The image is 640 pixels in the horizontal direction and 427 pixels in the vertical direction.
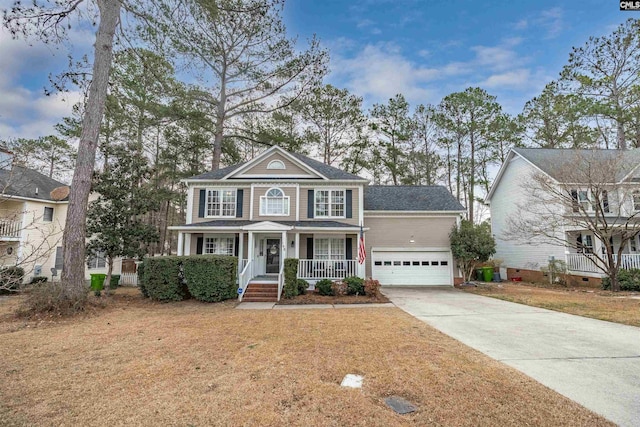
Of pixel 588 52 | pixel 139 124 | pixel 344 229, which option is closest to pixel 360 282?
pixel 344 229

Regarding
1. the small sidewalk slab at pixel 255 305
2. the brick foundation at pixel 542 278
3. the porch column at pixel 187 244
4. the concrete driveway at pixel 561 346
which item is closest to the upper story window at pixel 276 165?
the porch column at pixel 187 244

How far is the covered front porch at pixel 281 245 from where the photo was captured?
46.8ft

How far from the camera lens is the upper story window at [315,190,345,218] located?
1584 centimetres

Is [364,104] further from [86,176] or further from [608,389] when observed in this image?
[608,389]

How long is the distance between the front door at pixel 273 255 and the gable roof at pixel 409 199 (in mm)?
5371

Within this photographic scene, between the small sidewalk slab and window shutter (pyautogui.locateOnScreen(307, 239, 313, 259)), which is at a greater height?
window shutter (pyautogui.locateOnScreen(307, 239, 313, 259))

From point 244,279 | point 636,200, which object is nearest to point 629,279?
point 636,200

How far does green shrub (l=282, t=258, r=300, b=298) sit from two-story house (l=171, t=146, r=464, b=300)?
1505 mm

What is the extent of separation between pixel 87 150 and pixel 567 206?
2063 centimetres

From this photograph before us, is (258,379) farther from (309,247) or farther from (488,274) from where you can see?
(488,274)

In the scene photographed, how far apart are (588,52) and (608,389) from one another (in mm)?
28349

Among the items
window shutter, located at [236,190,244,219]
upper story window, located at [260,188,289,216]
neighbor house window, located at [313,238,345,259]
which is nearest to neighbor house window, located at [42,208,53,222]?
window shutter, located at [236,190,244,219]

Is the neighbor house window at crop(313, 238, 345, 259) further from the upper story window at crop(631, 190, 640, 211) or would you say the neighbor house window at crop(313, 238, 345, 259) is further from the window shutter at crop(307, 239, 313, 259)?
the upper story window at crop(631, 190, 640, 211)

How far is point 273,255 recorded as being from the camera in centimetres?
1555
